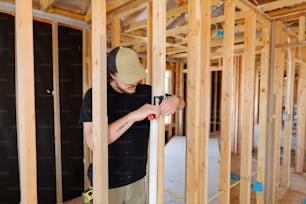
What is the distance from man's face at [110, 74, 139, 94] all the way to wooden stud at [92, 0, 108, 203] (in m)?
0.25

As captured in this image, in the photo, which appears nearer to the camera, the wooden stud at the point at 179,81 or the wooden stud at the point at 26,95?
the wooden stud at the point at 26,95

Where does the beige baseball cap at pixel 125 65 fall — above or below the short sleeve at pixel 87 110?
above

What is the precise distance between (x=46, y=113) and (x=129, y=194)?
1.69 metres

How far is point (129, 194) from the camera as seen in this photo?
1386 millimetres

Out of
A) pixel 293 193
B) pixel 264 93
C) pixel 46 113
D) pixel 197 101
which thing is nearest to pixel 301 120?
pixel 293 193

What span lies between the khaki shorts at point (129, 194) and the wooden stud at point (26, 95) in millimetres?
515

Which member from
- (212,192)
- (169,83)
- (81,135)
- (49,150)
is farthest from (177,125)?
(49,150)

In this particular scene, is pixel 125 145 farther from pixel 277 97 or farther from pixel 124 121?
pixel 277 97

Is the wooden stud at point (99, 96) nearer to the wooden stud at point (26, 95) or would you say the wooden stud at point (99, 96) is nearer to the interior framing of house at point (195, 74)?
the interior framing of house at point (195, 74)

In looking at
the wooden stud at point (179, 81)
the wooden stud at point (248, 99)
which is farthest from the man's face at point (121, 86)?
the wooden stud at point (179, 81)

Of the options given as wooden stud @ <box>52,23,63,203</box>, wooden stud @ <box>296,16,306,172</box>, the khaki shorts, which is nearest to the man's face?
the khaki shorts

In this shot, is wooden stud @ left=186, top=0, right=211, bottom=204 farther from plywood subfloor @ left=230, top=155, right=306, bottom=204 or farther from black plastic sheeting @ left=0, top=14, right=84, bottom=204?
black plastic sheeting @ left=0, top=14, right=84, bottom=204

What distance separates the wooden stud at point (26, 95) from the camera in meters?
0.86

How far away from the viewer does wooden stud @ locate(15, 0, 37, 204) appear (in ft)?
2.83
